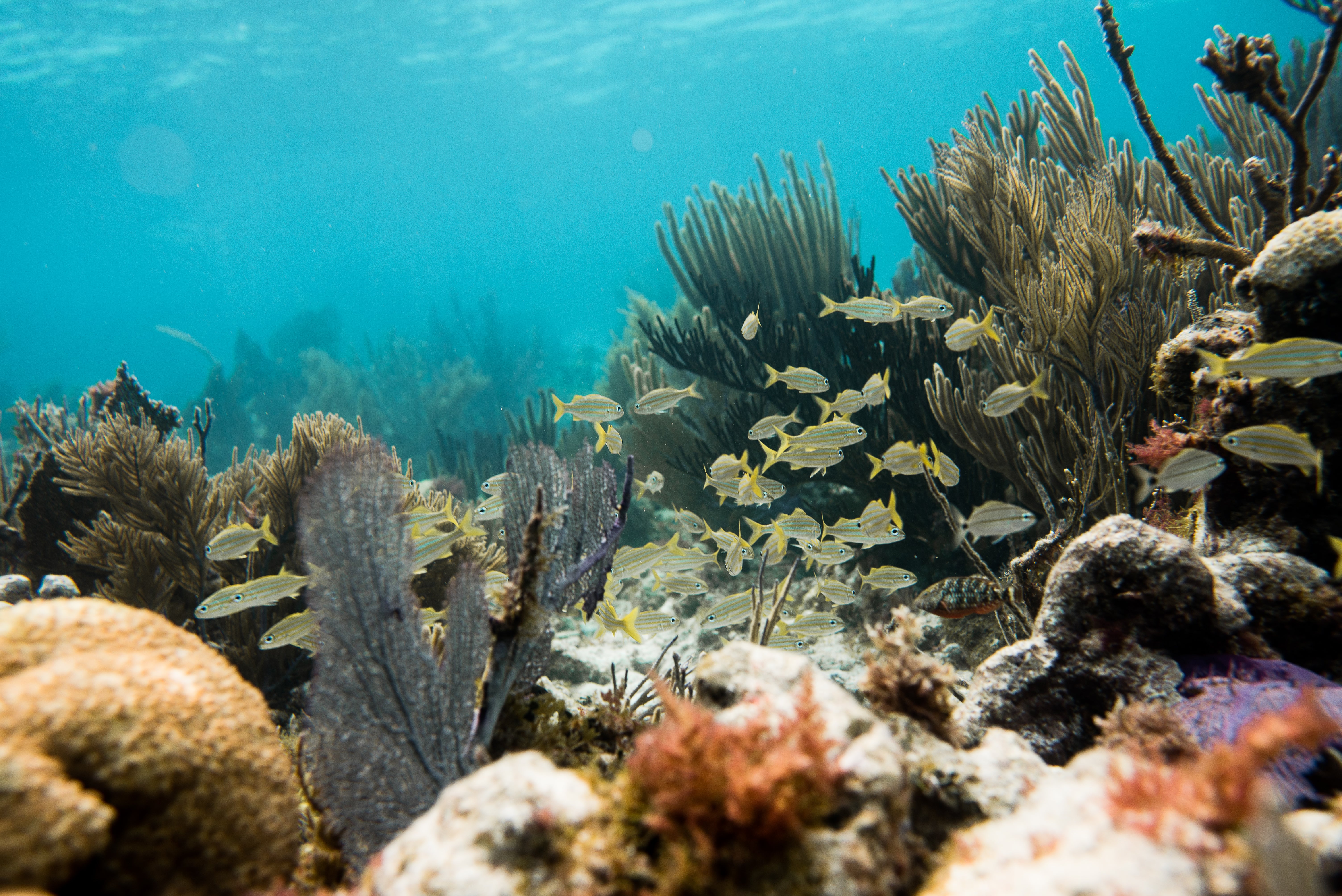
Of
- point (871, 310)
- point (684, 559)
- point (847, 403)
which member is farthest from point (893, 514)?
point (871, 310)

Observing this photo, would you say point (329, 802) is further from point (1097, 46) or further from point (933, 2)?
point (1097, 46)

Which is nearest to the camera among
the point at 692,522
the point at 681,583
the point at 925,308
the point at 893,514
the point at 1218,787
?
the point at 1218,787

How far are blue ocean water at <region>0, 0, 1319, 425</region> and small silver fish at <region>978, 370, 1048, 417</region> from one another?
19.9 metres

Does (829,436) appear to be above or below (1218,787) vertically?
above

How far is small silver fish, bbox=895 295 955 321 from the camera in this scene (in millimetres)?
4727

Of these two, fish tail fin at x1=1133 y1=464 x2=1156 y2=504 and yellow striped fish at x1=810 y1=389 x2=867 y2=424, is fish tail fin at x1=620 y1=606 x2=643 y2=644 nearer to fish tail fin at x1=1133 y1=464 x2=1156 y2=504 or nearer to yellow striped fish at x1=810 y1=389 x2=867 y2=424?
yellow striped fish at x1=810 y1=389 x2=867 y2=424

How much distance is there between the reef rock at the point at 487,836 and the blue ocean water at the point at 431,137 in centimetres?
2134

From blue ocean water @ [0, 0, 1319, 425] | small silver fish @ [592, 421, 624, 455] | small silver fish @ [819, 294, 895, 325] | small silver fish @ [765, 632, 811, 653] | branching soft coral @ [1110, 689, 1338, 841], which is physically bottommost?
small silver fish @ [765, 632, 811, 653]

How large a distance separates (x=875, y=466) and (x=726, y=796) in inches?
164

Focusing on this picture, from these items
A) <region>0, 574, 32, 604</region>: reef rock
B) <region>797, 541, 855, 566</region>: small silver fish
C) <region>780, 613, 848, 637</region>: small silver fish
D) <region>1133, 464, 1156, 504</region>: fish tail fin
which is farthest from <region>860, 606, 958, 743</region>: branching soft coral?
<region>0, 574, 32, 604</region>: reef rock

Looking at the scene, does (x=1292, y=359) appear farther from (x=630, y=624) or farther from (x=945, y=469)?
(x=630, y=624)

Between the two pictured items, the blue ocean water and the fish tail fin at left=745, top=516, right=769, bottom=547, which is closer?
the fish tail fin at left=745, top=516, right=769, bottom=547

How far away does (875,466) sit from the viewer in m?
5.11

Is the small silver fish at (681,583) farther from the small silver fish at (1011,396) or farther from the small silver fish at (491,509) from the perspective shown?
the small silver fish at (1011,396)
